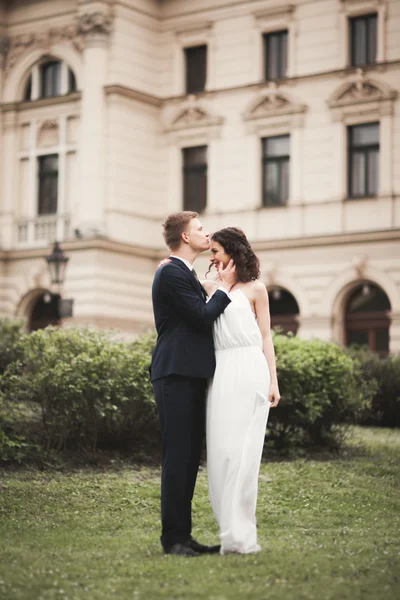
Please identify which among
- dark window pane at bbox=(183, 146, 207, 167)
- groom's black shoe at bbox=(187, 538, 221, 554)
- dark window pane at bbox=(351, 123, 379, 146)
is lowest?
groom's black shoe at bbox=(187, 538, 221, 554)

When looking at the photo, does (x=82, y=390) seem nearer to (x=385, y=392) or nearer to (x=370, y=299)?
(x=385, y=392)

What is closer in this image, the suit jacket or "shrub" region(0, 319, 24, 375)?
the suit jacket

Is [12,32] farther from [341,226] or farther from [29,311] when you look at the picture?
[341,226]

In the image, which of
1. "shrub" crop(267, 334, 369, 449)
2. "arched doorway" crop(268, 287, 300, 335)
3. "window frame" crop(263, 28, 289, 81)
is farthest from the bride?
"window frame" crop(263, 28, 289, 81)

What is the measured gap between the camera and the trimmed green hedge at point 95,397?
13.4 meters

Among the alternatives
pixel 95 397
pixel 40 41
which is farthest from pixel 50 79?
pixel 95 397

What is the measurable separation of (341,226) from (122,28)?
8840 millimetres

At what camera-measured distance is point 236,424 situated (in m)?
8.30

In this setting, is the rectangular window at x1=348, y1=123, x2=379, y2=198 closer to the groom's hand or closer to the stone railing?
the stone railing

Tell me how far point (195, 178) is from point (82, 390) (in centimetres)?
2232

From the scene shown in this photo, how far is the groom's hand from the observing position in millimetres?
8578

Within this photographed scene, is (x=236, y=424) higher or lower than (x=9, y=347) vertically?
lower

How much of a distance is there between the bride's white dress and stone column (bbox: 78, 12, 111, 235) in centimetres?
2576

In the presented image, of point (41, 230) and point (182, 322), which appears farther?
point (41, 230)
